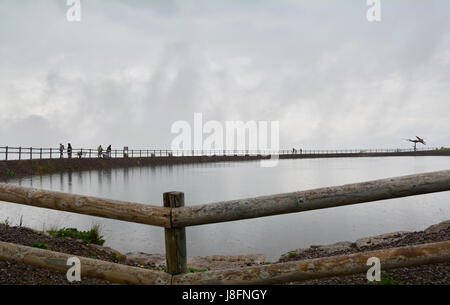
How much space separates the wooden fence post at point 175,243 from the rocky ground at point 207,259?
2.02m

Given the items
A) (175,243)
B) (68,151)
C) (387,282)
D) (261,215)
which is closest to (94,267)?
(175,243)

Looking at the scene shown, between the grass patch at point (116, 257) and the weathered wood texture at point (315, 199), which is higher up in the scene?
the weathered wood texture at point (315, 199)

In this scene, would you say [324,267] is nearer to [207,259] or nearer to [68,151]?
[207,259]

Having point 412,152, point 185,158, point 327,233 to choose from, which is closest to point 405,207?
point 327,233

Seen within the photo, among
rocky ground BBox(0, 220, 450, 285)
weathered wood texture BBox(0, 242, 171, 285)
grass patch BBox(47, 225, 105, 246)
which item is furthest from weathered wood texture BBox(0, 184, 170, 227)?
grass patch BBox(47, 225, 105, 246)

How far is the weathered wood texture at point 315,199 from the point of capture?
308cm

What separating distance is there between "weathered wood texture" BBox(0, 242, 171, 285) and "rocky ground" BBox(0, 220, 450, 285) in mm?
840

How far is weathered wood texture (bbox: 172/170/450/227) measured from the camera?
3082 mm

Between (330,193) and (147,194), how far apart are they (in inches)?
663

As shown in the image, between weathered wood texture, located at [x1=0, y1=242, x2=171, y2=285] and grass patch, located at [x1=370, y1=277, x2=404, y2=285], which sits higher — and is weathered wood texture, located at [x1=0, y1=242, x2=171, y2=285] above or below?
above

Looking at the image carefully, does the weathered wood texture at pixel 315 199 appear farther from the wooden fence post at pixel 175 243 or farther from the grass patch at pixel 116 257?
the grass patch at pixel 116 257

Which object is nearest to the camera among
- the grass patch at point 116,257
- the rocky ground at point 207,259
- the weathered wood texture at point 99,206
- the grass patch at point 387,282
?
the weathered wood texture at point 99,206

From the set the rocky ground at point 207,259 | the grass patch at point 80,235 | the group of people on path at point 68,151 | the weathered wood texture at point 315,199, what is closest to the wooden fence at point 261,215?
the weathered wood texture at point 315,199

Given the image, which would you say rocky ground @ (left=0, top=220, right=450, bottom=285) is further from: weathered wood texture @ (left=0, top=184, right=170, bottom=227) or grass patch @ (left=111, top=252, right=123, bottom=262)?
weathered wood texture @ (left=0, top=184, right=170, bottom=227)
